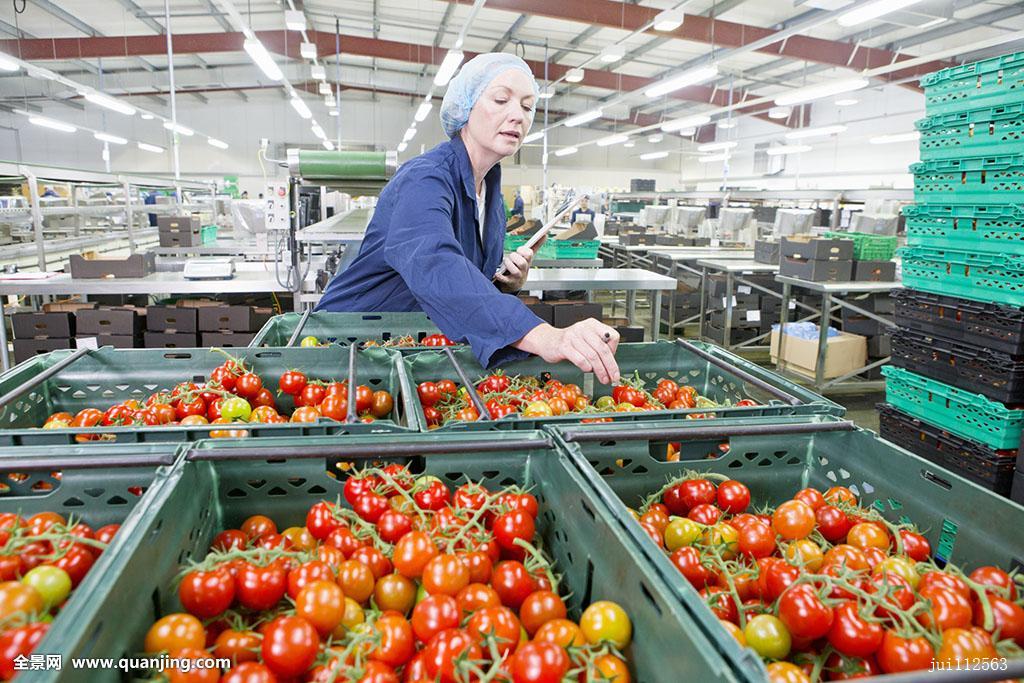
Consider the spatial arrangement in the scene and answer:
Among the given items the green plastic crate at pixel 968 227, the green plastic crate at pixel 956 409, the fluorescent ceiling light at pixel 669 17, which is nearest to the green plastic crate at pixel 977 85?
the green plastic crate at pixel 968 227

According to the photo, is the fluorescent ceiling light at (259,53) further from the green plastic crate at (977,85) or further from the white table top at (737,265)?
the green plastic crate at (977,85)

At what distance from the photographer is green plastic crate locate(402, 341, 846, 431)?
162 centimetres

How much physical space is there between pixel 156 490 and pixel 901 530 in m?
1.34

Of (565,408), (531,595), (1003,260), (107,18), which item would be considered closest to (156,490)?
(531,595)

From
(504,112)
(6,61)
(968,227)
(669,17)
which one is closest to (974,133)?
(968,227)

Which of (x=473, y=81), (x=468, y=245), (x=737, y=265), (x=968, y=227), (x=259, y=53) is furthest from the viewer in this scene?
(x=259, y=53)

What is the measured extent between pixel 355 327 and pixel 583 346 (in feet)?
4.52

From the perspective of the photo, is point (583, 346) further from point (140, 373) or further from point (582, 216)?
point (582, 216)

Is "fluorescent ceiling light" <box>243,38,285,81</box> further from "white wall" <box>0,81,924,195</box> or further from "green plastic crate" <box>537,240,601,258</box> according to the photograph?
"white wall" <box>0,81,924,195</box>

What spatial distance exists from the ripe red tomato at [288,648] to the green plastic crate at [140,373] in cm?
73

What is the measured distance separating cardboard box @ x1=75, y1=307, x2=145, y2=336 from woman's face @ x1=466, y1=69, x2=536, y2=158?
12.7 feet

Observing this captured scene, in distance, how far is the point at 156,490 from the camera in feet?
3.46

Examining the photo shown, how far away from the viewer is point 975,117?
3.30 metres

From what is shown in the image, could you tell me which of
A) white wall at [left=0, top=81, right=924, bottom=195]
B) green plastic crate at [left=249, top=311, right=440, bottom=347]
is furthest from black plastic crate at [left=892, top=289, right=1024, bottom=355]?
white wall at [left=0, top=81, right=924, bottom=195]
